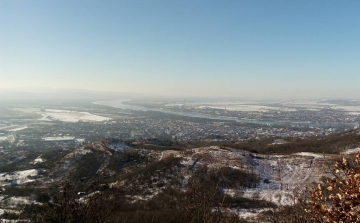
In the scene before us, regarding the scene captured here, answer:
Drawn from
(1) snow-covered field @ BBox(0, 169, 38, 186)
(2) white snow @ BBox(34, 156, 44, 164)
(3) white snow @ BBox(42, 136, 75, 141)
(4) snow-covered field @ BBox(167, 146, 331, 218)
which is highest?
(4) snow-covered field @ BBox(167, 146, 331, 218)

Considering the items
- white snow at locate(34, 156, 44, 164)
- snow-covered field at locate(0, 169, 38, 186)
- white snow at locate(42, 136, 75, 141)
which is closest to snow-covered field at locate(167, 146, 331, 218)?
snow-covered field at locate(0, 169, 38, 186)

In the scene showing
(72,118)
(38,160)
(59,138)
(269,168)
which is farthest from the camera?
(72,118)

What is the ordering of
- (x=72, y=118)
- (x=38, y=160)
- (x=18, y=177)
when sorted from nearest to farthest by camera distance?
1. (x=18, y=177)
2. (x=38, y=160)
3. (x=72, y=118)

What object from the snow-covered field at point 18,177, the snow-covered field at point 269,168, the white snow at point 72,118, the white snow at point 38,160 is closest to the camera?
the snow-covered field at point 269,168

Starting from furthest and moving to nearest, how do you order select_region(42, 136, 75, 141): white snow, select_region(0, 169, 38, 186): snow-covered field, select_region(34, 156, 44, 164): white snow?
1. select_region(42, 136, 75, 141): white snow
2. select_region(34, 156, 44, 164): white snow
3. select_region(0, 169, 38, 186): snow-covered field

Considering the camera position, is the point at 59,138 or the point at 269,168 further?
the point at 59,138

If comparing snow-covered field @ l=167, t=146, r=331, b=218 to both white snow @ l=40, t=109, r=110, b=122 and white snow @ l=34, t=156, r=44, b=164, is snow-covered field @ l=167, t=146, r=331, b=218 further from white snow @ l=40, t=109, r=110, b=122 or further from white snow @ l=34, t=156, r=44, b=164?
white snow @ l=40, t=109, r=110, b=122

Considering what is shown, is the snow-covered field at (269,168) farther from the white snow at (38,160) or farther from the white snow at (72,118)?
the white snow at (72,118)

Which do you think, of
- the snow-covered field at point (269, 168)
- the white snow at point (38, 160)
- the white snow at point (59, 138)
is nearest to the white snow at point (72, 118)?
the white snow at point (59, 138)

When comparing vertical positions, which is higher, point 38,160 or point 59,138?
point 38,160

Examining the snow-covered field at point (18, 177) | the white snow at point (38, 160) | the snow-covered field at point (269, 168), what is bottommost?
the snow-covered field at point (18, 177)

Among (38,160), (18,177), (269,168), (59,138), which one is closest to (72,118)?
(59,138)

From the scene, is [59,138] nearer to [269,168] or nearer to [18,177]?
[18,177]
